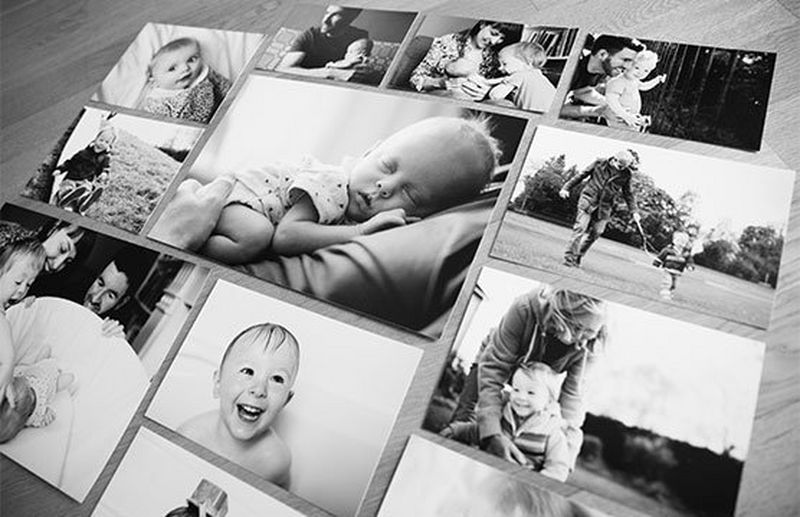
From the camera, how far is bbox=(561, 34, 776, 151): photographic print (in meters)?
0.90

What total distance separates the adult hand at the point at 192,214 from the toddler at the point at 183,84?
0.55 feet

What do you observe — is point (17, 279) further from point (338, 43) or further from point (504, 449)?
point (504, 449)

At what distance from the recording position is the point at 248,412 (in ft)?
2.69

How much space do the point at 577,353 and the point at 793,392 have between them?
0.23 meters

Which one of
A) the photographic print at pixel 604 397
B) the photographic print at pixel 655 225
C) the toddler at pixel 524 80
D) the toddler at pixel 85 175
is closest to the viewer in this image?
the photographic print at pixel 604 397

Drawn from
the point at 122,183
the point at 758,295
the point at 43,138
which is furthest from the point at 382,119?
the point at 43,138

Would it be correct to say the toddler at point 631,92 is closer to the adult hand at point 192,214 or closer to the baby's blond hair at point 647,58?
the baby's blond hair at point 647,58

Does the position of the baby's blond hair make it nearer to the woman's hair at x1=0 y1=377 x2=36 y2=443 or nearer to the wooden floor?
the wooden floor

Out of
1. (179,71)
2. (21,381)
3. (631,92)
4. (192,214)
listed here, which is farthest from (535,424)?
(179,71)

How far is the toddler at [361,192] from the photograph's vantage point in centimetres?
94

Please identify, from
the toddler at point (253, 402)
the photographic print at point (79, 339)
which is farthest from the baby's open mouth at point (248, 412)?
the photographic print at point (79, 339)

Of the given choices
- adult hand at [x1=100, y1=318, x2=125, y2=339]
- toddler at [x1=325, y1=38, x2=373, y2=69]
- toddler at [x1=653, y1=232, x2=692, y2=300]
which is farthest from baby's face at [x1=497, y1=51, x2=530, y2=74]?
adult hand at [x1=100, y1=318, x2=125, y2=339]

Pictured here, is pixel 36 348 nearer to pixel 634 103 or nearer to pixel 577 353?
pixel 577 353

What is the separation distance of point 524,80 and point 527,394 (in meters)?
0.53
